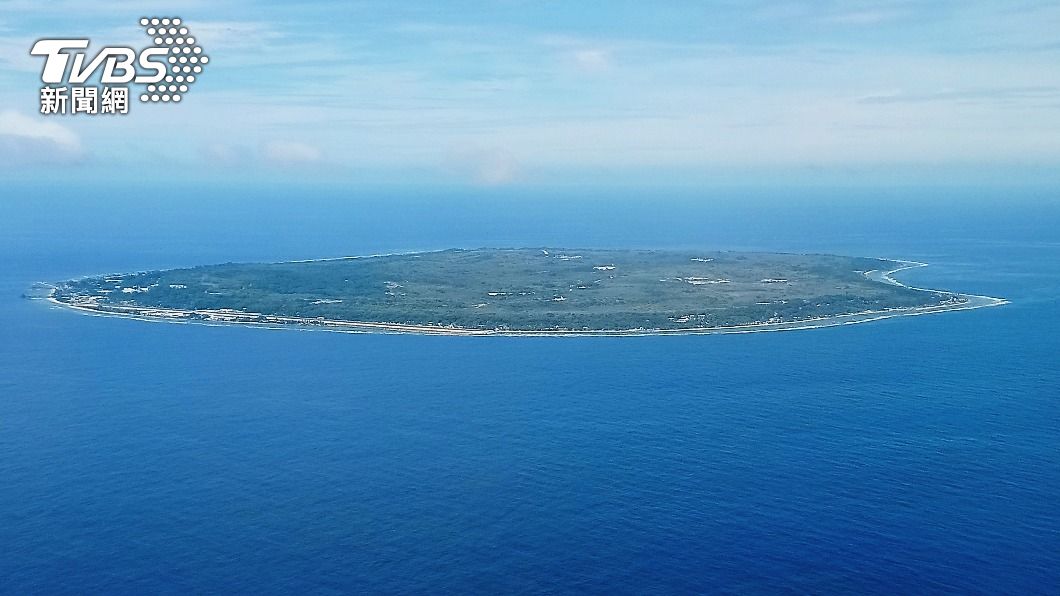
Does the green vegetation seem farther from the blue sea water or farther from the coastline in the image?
the blue sea water

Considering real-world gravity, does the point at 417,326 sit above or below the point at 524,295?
below

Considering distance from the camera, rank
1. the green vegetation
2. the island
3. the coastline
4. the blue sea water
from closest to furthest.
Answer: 1. the blue sea water
2. the coastline
3. the island
4. the green vegetation

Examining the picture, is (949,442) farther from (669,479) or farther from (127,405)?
(127,405)

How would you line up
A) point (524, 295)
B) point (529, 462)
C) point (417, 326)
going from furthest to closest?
point (524, 295) < point (417, 326) < point (529, 462)

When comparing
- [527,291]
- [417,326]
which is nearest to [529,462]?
[417,326]

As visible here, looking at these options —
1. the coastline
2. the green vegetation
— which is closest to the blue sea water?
the coastline

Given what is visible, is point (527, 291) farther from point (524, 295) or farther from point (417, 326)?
point (417, 326)

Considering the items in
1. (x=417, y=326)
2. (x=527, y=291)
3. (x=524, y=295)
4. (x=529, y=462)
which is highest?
(x=527, y=291)
